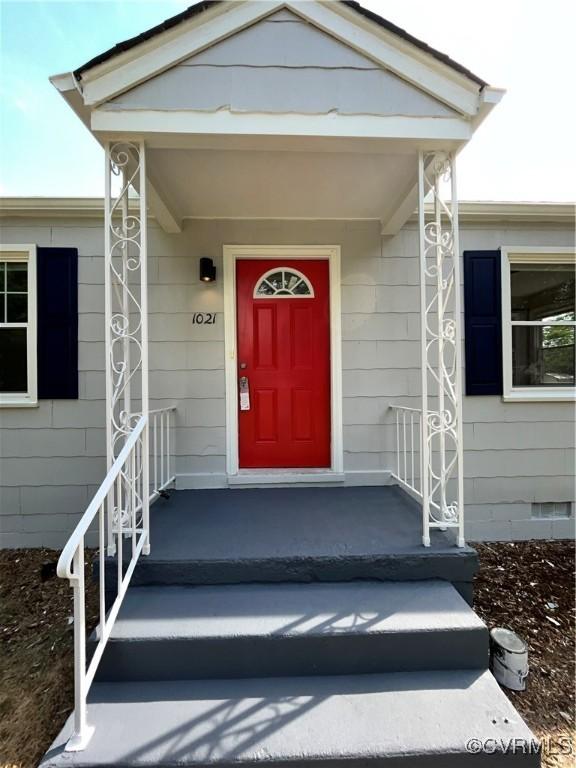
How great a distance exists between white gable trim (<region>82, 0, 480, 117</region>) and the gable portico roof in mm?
15

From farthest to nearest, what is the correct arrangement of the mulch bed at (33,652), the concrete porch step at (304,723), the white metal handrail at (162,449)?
the white metal handrail at (162,449) < the mulch bed at (33,652) < the concrete porch step at (304,723)

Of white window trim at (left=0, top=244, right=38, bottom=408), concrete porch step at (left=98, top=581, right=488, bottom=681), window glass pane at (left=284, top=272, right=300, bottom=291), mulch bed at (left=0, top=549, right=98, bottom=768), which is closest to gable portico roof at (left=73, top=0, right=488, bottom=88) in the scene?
window glass pane at (left=284, top=272, right=300, bottom=291)

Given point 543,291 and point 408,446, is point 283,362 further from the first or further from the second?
point 543,291

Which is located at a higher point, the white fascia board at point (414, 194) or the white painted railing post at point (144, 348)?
the white fascia board at point (414, 194)

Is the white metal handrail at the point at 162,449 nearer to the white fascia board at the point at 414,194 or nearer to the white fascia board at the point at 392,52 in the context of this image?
the white fascia board at the point at 414,194

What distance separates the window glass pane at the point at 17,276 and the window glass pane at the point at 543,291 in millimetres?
4382

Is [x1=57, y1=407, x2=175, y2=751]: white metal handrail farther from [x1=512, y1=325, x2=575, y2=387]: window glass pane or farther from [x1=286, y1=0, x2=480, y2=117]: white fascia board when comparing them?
[x1=512, y1=325, x2=575, y2=387]: window glass pane

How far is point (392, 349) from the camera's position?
3.27 metres

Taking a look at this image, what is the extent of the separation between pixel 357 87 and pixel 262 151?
0.61 m

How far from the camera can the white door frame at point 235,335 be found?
317 cm

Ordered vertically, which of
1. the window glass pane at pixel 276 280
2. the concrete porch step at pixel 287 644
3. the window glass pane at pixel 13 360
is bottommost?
the concrete porch step at pixel 287 644

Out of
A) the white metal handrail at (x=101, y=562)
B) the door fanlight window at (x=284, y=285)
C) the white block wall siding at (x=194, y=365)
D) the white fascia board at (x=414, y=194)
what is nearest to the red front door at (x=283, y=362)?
the door fanlight window at (x=284, y=285)

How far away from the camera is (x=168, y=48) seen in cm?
191

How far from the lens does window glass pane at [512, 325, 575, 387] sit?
3.39m
